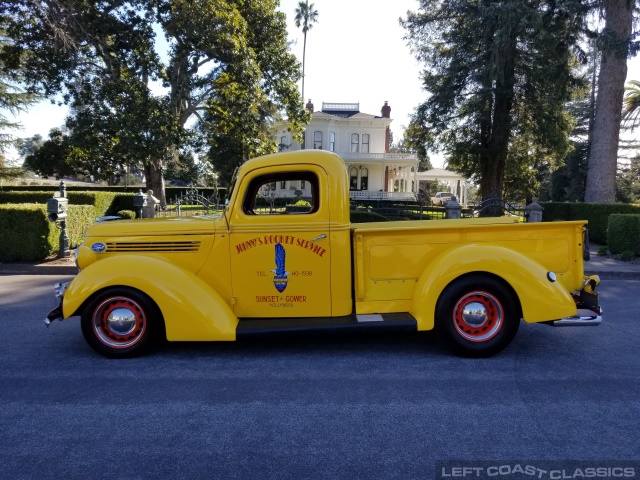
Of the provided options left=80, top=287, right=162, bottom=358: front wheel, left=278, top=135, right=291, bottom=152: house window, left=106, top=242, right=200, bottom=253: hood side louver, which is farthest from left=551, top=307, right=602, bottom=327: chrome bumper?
left=278, top=135, right=291, bottom=152: house window

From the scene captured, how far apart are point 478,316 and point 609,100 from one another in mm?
15522

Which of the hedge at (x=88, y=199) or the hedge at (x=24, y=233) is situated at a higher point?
the hedge at (x=88, y=199)

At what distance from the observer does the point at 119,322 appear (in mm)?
4465

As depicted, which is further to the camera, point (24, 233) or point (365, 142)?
point (365, 142)

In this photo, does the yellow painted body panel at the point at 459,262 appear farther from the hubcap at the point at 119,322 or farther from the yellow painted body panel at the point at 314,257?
the hubcap at the point at 119,322

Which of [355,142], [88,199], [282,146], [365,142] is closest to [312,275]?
[88,199]

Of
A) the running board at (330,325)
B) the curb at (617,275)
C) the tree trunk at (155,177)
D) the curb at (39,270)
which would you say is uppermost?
the tree trunk at (155,177)

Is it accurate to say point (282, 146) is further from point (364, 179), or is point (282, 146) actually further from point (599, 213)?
point (599, 213)

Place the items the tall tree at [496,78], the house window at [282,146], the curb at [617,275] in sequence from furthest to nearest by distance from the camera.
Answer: the house window at [282,146] → the tall tree at [496,78] → the curb at [617,275]

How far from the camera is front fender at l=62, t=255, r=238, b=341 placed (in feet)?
14.2

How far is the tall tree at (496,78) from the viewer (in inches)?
653

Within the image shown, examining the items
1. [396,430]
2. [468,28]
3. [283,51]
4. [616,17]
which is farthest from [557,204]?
[396,430]

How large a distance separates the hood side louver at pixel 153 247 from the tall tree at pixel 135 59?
46.8 feet

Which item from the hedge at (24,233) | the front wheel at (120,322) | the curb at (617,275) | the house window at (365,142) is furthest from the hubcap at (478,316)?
the house window at (365,142)
